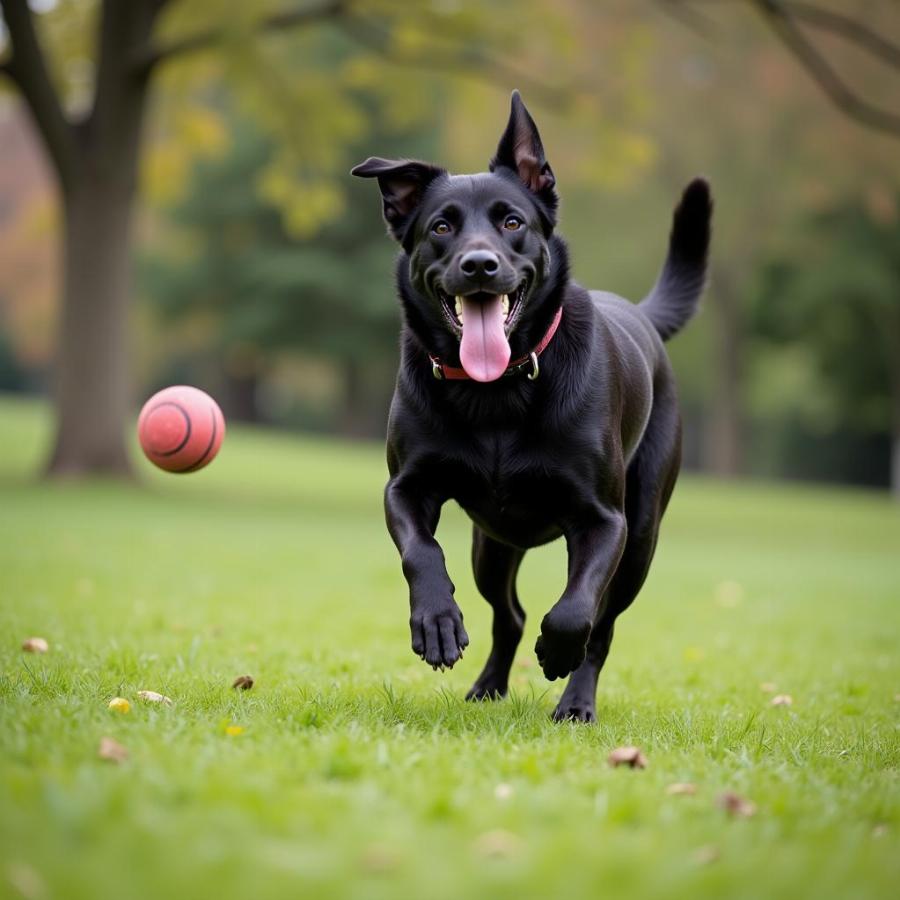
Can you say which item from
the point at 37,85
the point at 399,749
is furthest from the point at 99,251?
the point at 399,749

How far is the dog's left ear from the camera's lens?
15.3 feet

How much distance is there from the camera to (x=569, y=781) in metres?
3.34

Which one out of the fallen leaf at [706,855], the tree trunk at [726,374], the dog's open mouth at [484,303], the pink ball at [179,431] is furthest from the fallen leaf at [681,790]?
the tree trunk at [726,374]

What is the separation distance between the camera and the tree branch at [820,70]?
48.2 ft

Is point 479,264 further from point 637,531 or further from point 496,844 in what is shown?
point 496,844

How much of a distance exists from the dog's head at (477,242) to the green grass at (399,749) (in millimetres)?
1388

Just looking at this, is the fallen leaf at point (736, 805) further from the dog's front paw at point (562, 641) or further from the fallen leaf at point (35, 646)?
the fallen leaf at point (35, 646)

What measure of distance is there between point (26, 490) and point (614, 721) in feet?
41.8

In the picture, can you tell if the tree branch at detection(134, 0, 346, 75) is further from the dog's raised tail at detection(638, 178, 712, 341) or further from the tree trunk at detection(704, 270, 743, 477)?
the tree trunk at detection(704, 270, 743, 477)

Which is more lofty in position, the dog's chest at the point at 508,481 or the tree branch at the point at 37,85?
the tree branch at the point at 37,85

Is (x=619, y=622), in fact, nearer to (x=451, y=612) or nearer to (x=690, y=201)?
(x=690, y=201)

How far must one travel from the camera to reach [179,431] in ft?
18.4

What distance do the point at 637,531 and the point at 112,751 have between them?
2551 millimetres

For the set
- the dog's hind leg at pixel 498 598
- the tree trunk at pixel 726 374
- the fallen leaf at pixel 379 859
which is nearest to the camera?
the fallen leaf at pixel 379 859
